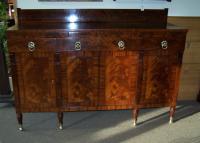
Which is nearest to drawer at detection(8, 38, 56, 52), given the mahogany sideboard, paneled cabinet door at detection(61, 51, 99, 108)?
the mahogany sideboard

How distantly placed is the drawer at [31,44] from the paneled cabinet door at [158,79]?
33.2 inches

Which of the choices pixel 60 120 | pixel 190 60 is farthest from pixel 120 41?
pixel 190 60

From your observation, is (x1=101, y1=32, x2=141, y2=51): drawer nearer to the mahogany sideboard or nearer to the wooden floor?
the mahogany sideboard

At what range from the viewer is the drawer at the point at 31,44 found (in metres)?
2.10

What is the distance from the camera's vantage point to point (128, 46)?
2229 mm

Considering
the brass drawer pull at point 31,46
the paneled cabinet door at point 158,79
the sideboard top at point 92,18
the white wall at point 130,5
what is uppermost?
the white wall at point 130,5

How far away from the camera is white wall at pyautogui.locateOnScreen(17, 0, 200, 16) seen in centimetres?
258

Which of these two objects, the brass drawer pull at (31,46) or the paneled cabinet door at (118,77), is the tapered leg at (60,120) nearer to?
the paneled cabinet door at (118,77)

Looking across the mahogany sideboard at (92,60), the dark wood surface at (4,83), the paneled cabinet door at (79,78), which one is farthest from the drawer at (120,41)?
the dark wood surface at (4,83)

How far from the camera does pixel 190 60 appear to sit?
2969mm

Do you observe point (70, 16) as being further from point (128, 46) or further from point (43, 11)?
point (128, 46)

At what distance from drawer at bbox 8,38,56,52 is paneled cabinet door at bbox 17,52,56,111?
0.05 metres

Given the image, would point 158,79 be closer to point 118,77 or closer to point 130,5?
point 118,77

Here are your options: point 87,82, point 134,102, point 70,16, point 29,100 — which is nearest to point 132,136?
point 134,102
